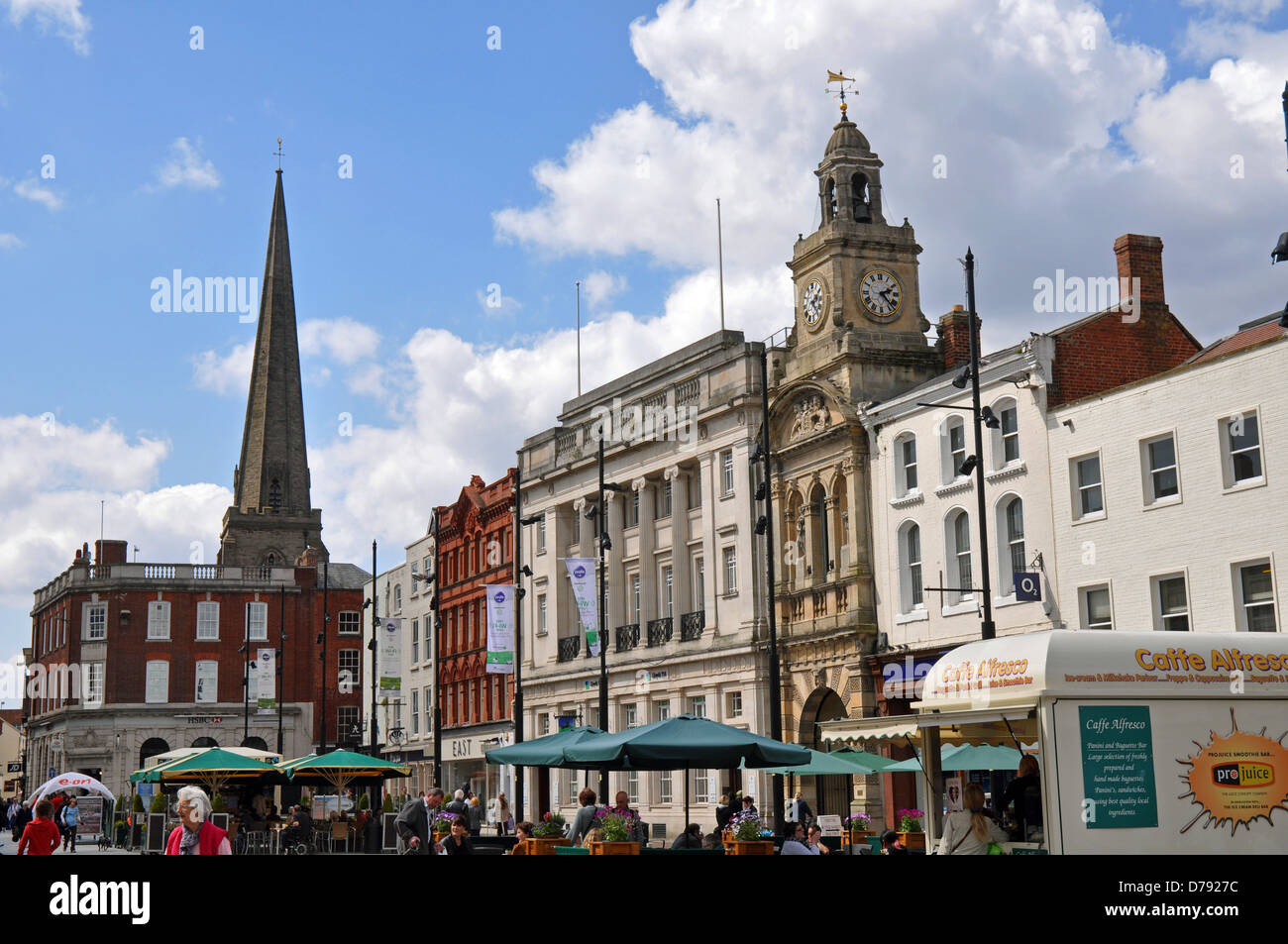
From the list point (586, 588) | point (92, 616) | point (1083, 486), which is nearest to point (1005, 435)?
point (1083, 486)

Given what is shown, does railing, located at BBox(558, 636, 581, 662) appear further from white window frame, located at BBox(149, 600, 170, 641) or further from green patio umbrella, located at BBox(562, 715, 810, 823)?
white window frame, located at BBox(149, 600, 170, 641)

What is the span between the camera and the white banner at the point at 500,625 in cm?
5059

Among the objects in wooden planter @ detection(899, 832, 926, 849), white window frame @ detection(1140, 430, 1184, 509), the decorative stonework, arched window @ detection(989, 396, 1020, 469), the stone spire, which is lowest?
wooden planter @ detection(899, 832, 926, 849)

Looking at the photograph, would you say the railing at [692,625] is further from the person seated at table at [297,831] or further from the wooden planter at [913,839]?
the wooden planter at [913,839]

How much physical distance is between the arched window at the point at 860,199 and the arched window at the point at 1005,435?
9889mm

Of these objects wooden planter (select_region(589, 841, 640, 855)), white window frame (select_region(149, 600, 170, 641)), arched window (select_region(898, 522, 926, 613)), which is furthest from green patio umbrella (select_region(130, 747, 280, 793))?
white window frame (select_region(149, 600, 170, 641))

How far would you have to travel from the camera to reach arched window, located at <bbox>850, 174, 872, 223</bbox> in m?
45.0

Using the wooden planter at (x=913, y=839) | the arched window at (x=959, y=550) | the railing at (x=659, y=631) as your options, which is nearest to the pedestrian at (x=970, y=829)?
the wooden planter at (x=913, y=839)

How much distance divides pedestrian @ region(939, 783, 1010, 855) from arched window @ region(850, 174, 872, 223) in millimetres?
30657

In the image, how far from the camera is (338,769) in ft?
127

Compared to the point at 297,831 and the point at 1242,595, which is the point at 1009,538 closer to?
the point at 1242,595

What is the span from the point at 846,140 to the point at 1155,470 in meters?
17.1

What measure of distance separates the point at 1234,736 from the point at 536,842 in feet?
31.4
